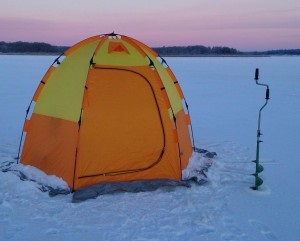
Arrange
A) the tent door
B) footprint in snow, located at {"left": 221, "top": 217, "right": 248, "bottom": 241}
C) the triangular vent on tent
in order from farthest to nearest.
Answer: the triangular vent on tent → the tent door → footprint in snow, located at {"left": 221, "top": 217, "right": 248, "bottom": 241}

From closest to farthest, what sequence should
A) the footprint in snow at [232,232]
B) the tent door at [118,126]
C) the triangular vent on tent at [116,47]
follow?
the footprint in snow at [232,232] → the tent door at [118,126] → the triangular vent on tent at [116,47]

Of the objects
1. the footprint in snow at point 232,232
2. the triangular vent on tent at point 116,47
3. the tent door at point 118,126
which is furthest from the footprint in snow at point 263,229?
the triangular vent on tent at point 116,47

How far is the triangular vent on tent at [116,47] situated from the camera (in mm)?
6480

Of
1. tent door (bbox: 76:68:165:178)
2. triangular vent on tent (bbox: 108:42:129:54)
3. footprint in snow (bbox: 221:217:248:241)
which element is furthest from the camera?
triangular vent on tent (bbox: 108:42:129:54)

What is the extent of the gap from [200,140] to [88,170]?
411 cm

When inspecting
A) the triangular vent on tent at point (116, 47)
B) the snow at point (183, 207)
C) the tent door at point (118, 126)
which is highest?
the triangular vent on tent at point (116, 47)

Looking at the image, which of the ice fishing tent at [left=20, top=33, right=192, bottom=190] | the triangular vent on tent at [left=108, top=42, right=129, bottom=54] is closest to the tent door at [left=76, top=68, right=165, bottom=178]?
the ice fishing tent at [left=20, top=33, right=192, bottom=190]

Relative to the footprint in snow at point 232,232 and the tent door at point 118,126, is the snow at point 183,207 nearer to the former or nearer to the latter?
the footprint in snow at point 232,232

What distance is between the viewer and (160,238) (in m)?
4.59

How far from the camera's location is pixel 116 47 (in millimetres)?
6504

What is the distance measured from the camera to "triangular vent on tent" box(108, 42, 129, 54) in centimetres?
648

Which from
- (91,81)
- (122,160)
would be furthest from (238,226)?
(91,81)

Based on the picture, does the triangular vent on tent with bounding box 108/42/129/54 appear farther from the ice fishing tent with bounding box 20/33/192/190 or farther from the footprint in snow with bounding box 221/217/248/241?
the footprint in snow with bounding box 221/217/248/241

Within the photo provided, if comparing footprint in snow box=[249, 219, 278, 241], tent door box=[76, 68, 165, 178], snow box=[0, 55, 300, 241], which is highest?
tent door box=[76, 68, 165, 178]
